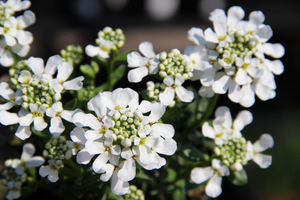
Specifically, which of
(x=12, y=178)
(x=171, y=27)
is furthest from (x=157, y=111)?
(x=171, y=27)

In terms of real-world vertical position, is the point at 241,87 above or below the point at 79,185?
above

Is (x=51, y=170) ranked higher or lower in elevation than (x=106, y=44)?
lower

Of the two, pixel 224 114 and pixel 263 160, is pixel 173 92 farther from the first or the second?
pixel 263 160

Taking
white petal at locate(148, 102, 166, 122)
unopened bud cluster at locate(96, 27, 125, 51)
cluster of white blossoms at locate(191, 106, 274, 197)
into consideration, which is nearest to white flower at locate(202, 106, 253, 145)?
cluster of white blossoms at locate(191, 106, 274, 197)

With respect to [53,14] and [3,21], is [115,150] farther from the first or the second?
[53,14]

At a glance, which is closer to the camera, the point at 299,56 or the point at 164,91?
the point at 164,91

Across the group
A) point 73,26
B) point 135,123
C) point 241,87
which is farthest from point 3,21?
point 73,26

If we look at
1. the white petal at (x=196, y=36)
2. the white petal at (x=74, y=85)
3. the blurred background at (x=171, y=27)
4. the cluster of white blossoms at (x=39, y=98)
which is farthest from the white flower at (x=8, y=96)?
the blurred background at (x=171, y=27)
